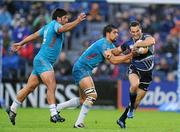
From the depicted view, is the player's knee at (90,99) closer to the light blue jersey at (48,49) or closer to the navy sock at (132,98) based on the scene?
the light blue jersey at (48,49)

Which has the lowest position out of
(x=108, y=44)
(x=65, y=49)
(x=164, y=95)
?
(x=164, y=95)

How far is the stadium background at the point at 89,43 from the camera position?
25312 mm

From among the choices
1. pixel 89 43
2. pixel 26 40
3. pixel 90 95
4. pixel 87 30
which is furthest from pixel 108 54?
pixel 87 30

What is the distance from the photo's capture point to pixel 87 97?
14852mm

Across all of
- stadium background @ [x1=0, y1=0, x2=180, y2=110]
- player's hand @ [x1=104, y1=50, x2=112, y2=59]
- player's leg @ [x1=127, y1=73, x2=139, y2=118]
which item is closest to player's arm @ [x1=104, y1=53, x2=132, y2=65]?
player's hand @ [x1=104, y1=50, x2=112, y2=59]

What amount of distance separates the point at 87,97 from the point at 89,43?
1267 centimetres

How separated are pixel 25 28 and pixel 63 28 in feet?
38.2

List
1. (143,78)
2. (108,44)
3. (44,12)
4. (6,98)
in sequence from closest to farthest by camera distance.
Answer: (108,44) → (143,78) → (6,98) → (44,12)

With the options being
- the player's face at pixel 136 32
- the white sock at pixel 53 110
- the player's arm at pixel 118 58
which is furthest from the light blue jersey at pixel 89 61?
the player's face at pixel 136 32

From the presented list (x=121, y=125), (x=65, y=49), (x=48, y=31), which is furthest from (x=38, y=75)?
(x=65, y=49)

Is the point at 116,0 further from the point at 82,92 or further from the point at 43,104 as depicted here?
the point at 82,92

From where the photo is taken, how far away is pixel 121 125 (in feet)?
49.8

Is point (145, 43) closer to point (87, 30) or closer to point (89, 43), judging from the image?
point (89, 43)

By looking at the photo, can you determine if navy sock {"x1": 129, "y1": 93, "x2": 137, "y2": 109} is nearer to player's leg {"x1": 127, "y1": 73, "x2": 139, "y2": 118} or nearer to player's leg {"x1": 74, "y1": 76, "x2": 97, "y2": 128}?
player's leg {"x1": 127, "y1": 73, "x2": 139, "y2": 118}
